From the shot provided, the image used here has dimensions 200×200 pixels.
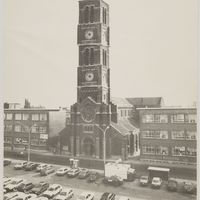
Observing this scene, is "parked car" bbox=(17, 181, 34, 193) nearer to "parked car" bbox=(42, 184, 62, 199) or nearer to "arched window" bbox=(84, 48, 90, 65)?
"parked car" bbox=(42, 184, 62, 199)

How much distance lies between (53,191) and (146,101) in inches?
64.6

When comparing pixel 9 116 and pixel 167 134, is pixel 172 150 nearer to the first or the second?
pixel 167 134

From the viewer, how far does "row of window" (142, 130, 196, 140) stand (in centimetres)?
362

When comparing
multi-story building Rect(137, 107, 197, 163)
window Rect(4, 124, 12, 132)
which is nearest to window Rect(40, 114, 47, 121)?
window Rect(4, 124, 12, 132)

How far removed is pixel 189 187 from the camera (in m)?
3.57

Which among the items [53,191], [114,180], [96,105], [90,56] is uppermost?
[90,56]

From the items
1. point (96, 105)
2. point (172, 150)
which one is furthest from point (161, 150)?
point (96, 105)

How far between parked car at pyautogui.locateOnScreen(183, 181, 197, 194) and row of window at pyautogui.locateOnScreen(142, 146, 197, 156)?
31 cm

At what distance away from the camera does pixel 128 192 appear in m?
3.85

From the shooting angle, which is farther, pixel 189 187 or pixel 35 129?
pixel 35 129

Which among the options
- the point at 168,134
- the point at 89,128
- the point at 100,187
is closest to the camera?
the point at 168,134

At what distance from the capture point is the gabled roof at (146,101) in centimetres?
383

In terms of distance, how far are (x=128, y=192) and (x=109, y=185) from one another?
25 centimetres

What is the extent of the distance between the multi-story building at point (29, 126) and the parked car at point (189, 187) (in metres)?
1.78
